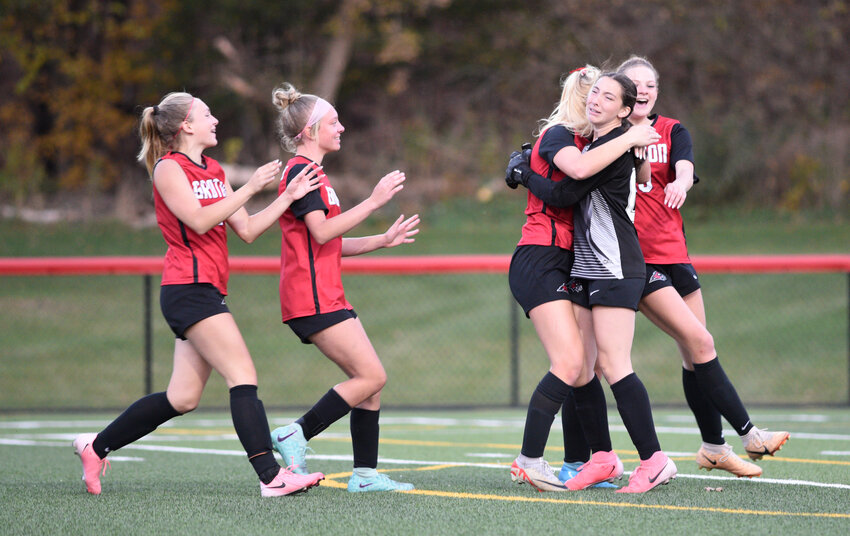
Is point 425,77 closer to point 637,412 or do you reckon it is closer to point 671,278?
point 671,278

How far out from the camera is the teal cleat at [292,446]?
540cm

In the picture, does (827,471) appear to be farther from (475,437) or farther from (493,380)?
(493,380)

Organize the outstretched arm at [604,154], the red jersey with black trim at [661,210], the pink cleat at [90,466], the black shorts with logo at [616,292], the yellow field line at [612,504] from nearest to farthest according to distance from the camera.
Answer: the yellow field line at [612,504]
the outstretched arm at [604,154]
the black shorts with logo at [616,292]
the pink cleat at [90,466]
the red jersey with black trim at [661,210]

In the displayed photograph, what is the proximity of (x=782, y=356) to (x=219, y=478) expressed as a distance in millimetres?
9694

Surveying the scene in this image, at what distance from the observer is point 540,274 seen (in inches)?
209

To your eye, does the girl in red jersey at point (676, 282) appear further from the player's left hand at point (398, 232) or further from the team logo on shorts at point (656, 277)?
the player's left hand at point (398, 232)

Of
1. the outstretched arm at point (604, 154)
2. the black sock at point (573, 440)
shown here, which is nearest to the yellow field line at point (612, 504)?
the black sock at point (573, 440)

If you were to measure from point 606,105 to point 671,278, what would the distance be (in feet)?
3.64

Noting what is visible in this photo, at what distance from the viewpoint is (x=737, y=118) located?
19.3 meters

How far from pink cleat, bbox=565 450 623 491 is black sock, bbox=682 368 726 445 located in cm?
63

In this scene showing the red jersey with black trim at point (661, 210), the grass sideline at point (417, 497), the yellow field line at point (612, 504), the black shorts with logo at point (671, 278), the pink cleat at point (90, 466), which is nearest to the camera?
the grass sideline at point (417, 497)

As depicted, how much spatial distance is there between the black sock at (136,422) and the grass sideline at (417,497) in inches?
10.3

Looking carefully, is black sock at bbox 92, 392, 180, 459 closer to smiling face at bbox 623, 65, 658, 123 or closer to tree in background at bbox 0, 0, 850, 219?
smiling face at bbox 623, 65, 658, 123

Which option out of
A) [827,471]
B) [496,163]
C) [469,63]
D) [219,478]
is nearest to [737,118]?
[496,163]
